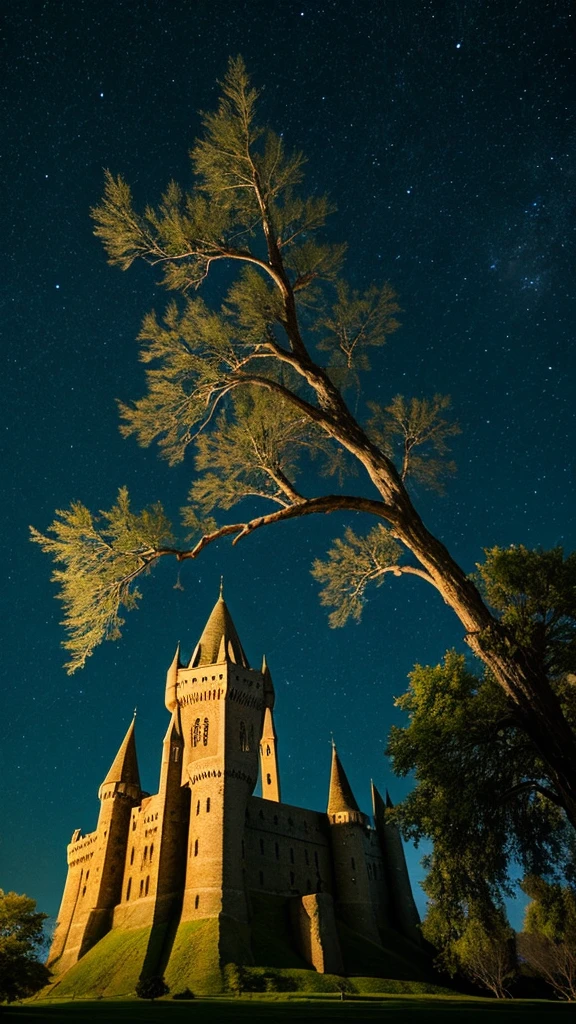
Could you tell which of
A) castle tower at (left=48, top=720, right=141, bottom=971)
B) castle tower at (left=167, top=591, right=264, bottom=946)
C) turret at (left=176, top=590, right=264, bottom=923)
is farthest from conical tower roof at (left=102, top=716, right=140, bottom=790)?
turret at (left=176, top=590, right=264, bottom=923)

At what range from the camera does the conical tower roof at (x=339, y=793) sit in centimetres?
6488

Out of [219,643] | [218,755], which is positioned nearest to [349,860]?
[218,755]

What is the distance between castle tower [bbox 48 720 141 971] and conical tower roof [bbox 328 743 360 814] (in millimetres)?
20311

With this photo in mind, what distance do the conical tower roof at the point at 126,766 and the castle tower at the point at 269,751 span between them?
14243 mm

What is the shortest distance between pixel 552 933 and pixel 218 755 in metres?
33.2

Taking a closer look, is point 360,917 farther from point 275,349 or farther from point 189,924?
point 275,349

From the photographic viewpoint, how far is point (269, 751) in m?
73.1

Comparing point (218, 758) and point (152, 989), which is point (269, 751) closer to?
point (218, 758)

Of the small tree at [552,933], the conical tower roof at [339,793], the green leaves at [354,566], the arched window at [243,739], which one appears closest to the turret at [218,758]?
the arched window at [243,739]

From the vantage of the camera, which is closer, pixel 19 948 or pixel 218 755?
pixel 19 948

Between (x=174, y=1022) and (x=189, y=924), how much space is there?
3073cm

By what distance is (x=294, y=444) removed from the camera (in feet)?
57.5

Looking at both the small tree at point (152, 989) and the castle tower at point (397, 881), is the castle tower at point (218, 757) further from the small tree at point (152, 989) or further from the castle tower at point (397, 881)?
the castle tower at point (397, 881)

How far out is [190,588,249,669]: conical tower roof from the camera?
204ft
